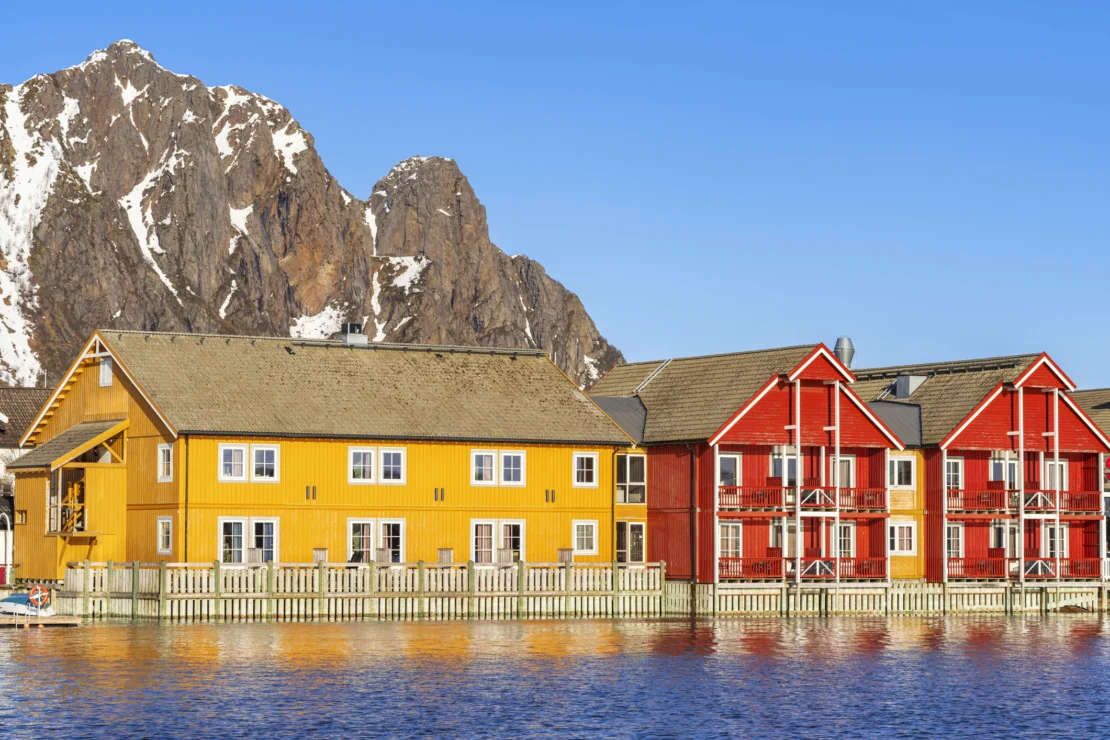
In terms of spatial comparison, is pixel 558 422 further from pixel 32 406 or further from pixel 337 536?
pixel 32 406

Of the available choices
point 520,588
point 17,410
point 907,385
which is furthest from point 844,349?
point 17,410

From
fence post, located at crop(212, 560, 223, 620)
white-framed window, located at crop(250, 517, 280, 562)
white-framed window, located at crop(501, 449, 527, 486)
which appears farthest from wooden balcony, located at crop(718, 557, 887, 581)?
fence post, located at crop(212, 560, 223, 620)

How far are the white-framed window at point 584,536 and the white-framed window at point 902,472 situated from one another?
43.5 ft

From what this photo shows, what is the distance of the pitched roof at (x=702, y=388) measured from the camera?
7444 centimetres

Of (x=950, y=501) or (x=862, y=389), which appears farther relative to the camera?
(x=862, y=389)

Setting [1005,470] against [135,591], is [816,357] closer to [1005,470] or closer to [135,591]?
[1005,470]

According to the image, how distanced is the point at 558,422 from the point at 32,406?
63.4m

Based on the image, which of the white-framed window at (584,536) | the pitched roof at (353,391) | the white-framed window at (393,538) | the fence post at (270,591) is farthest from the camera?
the white-framed window at (584,536)

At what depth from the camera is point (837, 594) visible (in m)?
74.5

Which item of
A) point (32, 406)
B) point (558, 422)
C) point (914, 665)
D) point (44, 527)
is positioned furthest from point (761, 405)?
point (32, 406)

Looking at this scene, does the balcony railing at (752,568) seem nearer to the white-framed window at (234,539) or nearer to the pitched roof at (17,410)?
the white-framed window at (234,539)

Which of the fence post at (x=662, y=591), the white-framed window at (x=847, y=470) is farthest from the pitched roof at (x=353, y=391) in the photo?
the white-framed window at (x=847, y=470)


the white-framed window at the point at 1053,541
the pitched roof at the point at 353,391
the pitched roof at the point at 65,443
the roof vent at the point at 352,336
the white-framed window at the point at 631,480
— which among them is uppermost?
the roof vent at the point at 352,336

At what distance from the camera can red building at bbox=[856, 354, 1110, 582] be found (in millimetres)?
79188
